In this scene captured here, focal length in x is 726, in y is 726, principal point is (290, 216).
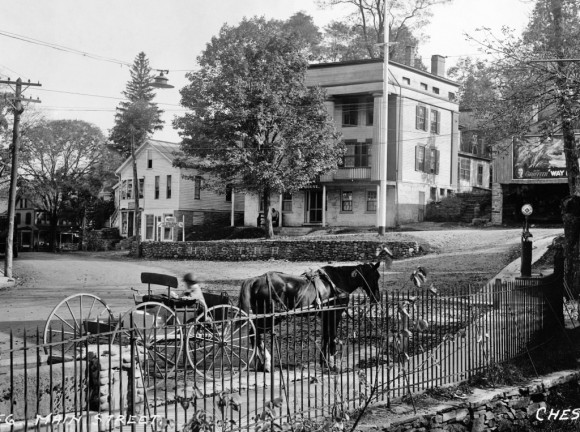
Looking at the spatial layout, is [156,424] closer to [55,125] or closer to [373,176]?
[373,176]

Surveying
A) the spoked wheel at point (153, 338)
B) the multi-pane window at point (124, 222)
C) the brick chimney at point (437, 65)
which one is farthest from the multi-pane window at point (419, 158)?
the spoked wheel at point (153, 338)

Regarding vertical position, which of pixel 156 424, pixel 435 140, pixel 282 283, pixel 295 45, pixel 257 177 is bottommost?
pixel 156 424

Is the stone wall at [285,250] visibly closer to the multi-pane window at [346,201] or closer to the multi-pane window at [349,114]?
the multi-pane window at [346,201]

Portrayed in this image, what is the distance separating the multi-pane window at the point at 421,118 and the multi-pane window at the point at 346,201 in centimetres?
671

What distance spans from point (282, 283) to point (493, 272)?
17.5 metres

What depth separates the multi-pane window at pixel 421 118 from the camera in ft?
165

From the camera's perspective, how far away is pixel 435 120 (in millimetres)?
52219

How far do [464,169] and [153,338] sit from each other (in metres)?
51.8

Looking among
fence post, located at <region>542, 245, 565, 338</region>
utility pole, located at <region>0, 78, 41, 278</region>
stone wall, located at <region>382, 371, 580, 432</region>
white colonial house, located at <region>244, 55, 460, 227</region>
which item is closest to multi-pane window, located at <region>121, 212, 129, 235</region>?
white colonial house, located at <region>244, 55, 460, 227</region>

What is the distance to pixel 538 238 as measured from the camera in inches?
1345

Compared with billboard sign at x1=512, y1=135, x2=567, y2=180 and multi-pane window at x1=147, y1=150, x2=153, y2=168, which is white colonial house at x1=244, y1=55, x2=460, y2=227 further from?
multi-pane window at x1=147, y1=150, x2=153, y2=168

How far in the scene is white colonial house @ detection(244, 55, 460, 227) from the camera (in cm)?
4781

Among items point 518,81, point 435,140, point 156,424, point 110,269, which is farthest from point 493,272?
point 435,140

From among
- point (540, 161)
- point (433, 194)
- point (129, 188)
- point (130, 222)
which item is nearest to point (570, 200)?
point (540, 161)
